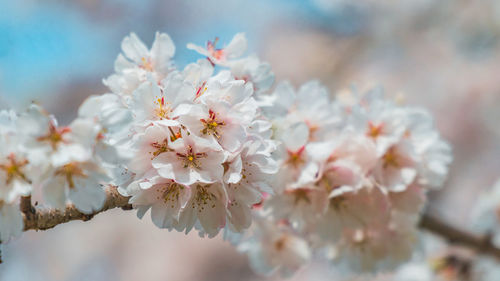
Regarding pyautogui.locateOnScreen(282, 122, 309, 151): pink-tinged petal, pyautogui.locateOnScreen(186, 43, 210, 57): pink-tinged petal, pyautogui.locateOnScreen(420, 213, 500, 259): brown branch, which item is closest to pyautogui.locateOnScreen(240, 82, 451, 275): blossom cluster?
pyautogui.locateOnScreen(282, 122, 309, 151): pink-tinged petal

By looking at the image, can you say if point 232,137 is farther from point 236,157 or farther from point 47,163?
point 47,163

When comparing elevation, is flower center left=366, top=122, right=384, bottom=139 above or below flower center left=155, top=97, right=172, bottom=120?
below

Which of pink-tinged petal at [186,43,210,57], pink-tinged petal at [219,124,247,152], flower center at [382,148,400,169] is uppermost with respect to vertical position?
pink-tinged petal at [186,43,210,57]

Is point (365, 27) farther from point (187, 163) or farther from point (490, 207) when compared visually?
point (187, 163)

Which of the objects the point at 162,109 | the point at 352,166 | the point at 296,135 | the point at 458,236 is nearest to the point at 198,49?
the point at 162,109

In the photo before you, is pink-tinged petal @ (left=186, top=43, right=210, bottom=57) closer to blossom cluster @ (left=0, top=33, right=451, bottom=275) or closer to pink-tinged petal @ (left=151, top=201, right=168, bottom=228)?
blossom cluster @ (left=0, top=33, right=451, bottom=275)

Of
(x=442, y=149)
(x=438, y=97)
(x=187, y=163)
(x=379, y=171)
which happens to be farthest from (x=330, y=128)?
(x=438, y=97)

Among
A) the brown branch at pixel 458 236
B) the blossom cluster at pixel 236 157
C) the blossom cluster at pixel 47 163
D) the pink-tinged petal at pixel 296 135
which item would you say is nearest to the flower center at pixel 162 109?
the blossom cluster at pixel 236 157

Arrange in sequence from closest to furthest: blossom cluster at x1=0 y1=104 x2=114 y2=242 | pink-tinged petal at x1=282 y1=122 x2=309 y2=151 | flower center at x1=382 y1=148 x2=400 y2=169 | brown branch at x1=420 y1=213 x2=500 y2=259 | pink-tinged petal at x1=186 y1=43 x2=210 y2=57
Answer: blossom cluster at x1=0 y1=104 x2=114 y2=242
pink-tinged petal at x1=186 y1=43 x2=210 y2=57
pink-tinged petal at x1=282 y1=122 x2=309 y2=151
flower center at x1=382 y1=148 x2=400 y2=169
brown branch at x1=420 y1=213 x2=500 y2=259

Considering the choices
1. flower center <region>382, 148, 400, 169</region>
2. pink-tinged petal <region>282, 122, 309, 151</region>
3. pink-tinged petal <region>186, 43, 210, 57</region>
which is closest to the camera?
pink-tinged petal <region>186, 43, 210, 57</region>
